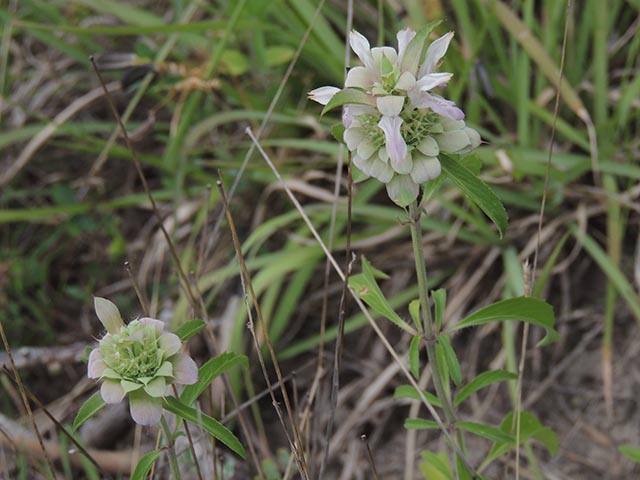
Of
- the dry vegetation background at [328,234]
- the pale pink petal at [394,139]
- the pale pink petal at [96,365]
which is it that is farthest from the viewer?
the dry vegetation background at [328,234]

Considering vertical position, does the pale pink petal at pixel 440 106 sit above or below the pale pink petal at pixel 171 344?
above

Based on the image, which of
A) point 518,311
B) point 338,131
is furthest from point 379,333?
point 338,131

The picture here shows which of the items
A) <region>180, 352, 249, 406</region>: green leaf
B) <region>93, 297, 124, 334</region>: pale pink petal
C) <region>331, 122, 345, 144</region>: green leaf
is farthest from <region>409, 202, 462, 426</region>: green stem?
<region>93, 297, 124, 334</region>: pale pink petal

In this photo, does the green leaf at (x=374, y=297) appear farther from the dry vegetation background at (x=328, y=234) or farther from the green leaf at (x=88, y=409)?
the dry vegetation background at (x=328, y=234)

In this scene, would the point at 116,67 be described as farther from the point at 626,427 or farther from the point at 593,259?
the point at 626,427

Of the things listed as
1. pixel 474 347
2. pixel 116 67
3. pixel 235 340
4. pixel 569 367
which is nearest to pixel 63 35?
pixel 116 67

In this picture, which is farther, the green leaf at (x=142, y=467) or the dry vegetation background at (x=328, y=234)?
the dry vegetation background at (x=328, y=234)

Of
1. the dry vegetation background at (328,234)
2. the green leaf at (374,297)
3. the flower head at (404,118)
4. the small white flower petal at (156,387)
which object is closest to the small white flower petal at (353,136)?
the flower head at (404,118)
